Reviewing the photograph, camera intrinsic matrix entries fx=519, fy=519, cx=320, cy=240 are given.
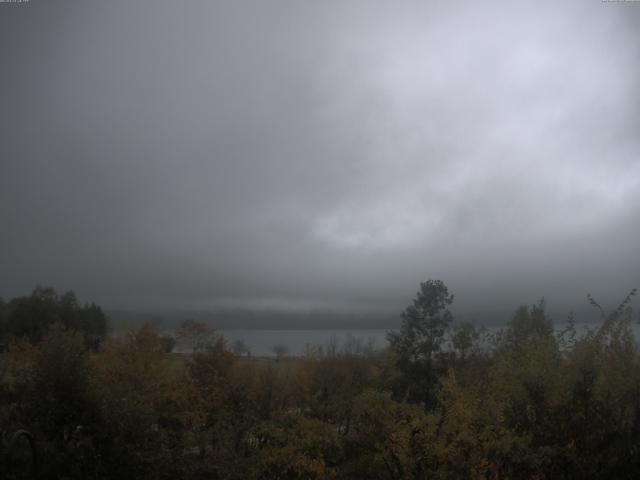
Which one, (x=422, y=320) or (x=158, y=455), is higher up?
(x=422, y=320)

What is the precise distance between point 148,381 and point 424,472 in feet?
78.5

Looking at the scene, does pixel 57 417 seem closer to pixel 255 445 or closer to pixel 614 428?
pixel 255 445

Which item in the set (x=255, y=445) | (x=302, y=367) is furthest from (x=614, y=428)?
(x=302, y=367)

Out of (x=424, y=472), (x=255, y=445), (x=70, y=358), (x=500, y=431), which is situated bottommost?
(x=255, y=445)

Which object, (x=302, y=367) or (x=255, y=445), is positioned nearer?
(x=255, y=445)

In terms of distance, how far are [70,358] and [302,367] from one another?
1364 inches

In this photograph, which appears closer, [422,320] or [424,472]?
[424,472]

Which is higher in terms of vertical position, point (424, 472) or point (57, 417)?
point (57, 417)

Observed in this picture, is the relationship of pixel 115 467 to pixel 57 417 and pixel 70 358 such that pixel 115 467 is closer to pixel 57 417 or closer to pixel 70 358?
pixel 57 417

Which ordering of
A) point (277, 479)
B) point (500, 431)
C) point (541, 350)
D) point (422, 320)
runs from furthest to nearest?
point (422, 320), point (277, 479), point (541, 350), point (500, 431)

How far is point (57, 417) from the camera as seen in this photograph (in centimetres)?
1625

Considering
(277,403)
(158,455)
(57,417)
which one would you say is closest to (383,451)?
(158,455)

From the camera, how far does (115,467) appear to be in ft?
52.6

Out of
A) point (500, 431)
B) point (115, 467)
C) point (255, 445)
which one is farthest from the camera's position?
point (255, 445)
